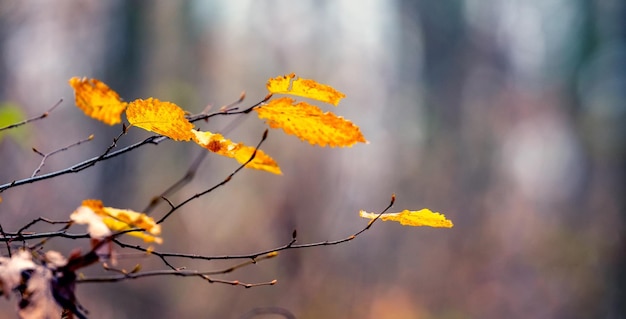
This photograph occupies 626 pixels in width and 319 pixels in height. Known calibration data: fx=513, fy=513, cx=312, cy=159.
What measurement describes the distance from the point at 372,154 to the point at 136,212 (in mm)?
8010

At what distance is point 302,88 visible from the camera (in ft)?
2.54

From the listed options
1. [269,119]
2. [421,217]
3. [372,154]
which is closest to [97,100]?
[269,119]

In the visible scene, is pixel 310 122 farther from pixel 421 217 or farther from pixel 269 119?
pixel 421 217

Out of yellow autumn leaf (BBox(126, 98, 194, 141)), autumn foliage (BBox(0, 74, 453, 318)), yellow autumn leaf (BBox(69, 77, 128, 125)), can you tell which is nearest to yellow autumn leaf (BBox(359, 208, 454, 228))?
autumn foliage (BBox(0, 74, 453, 318))

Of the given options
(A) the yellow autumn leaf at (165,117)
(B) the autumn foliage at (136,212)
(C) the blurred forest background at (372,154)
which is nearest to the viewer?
(B) the autumn foliage at (136,212)

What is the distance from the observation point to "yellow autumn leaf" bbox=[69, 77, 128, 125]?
0.81 m

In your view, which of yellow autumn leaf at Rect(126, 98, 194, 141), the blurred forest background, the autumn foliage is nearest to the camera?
the autumn foliage

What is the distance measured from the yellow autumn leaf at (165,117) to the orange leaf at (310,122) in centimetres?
12

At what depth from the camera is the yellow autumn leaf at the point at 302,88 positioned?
2.53ft

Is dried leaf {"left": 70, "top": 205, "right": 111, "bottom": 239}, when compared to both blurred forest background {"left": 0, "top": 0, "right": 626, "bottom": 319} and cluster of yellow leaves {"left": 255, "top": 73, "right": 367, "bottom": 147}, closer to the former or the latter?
cluster of yellow leaves {"left": 255, "top": 73, "right": 367, "bottom": 147}

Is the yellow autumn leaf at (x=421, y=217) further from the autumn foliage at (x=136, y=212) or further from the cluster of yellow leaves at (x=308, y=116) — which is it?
the cluster of yellow leaves at (x=308, y=116)

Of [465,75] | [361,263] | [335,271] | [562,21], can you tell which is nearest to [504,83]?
[465,75]

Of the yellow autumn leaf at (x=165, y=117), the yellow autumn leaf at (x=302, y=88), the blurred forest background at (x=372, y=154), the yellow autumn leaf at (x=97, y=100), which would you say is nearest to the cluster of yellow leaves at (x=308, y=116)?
the yellow autumn leaf at (x=302, y=88)

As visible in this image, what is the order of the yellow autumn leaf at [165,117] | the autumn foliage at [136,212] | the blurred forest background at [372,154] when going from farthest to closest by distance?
the blurred forest background at [372,154], the yellow autumn leaf at [165,117], the autumn foliage at [136,212]
